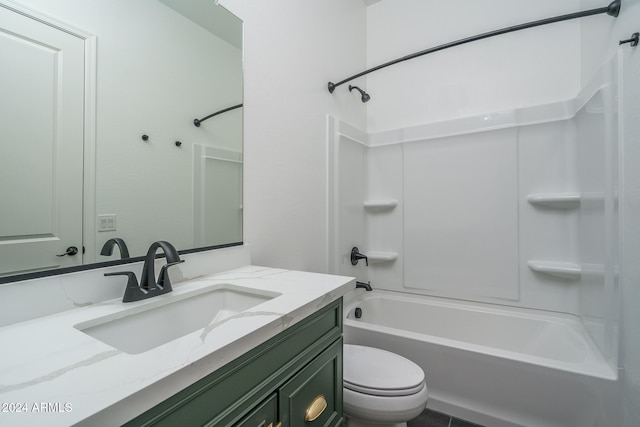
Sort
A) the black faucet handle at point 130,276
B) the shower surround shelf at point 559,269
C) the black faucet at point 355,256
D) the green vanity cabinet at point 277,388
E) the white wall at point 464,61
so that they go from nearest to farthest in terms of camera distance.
Answer: the green vanity cabinet at point 277,388 < the black faucet handle at point 130,276 < the shower surround shelf at point 559,269 < the white wall at point 464,61 < the black faucet at point 355,256

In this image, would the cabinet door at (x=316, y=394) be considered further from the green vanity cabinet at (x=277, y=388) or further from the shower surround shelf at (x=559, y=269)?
the shower surround shelf at (x=559, y=269)

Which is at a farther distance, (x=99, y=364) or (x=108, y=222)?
(x=108, y=222)

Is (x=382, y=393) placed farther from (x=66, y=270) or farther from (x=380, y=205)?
(x=380, y=205)

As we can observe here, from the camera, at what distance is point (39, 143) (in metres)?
0.68

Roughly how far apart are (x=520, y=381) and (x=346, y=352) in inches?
31.7

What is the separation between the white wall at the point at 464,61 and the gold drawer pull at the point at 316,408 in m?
2.04

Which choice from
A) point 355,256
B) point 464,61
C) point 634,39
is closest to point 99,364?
point 355,256

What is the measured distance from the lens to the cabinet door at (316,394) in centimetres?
65

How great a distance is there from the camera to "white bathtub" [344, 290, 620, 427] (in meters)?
1.17

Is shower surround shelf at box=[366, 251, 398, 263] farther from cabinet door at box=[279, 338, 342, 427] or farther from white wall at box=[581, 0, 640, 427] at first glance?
cabinet door at box=[279, 338, 342, 427]

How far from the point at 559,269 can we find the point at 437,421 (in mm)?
1159

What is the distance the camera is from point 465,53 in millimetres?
2023

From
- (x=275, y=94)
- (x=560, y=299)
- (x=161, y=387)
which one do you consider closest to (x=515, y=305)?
(x=560, y=299)

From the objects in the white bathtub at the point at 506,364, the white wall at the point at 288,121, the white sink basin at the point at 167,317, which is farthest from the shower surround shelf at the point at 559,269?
the white sink basin at the point at 167,317
